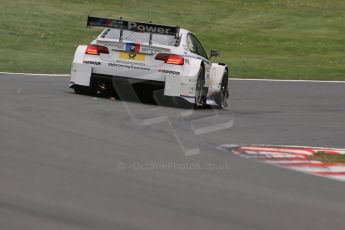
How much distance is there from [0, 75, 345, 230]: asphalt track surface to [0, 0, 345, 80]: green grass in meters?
8.51

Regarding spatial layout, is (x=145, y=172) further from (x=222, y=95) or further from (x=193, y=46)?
(x=222, y=95)

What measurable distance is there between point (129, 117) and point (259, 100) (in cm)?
562

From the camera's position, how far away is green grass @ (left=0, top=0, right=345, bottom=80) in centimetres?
2394

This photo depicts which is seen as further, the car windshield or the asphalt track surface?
the car windshield

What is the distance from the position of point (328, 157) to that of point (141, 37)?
197 inches

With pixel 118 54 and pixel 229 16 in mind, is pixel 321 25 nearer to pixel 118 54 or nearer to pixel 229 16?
pixel 229 16

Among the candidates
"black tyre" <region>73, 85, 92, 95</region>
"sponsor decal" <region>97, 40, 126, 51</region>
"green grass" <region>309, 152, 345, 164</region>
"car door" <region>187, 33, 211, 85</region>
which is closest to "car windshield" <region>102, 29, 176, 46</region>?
"sponsor decal" <region>97, 40, 126, 51</region>

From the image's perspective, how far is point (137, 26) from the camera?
41.8 feet

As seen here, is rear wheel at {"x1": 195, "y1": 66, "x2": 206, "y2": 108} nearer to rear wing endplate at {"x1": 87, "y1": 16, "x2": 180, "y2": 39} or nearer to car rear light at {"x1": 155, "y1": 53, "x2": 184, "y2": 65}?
car rear light at {"x1": 155, "y1": 53, "x2": 184, "y2": 65}

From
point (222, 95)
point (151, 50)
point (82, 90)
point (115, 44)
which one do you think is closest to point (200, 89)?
point (151, 50)

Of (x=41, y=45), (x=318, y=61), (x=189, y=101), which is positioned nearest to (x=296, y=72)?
(x=318, y=61)

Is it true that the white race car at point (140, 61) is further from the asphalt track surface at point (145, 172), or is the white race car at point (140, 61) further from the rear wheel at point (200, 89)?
the asphalt track surface at point (145, 172)

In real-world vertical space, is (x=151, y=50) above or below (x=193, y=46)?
below

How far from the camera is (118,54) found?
13109 mm
